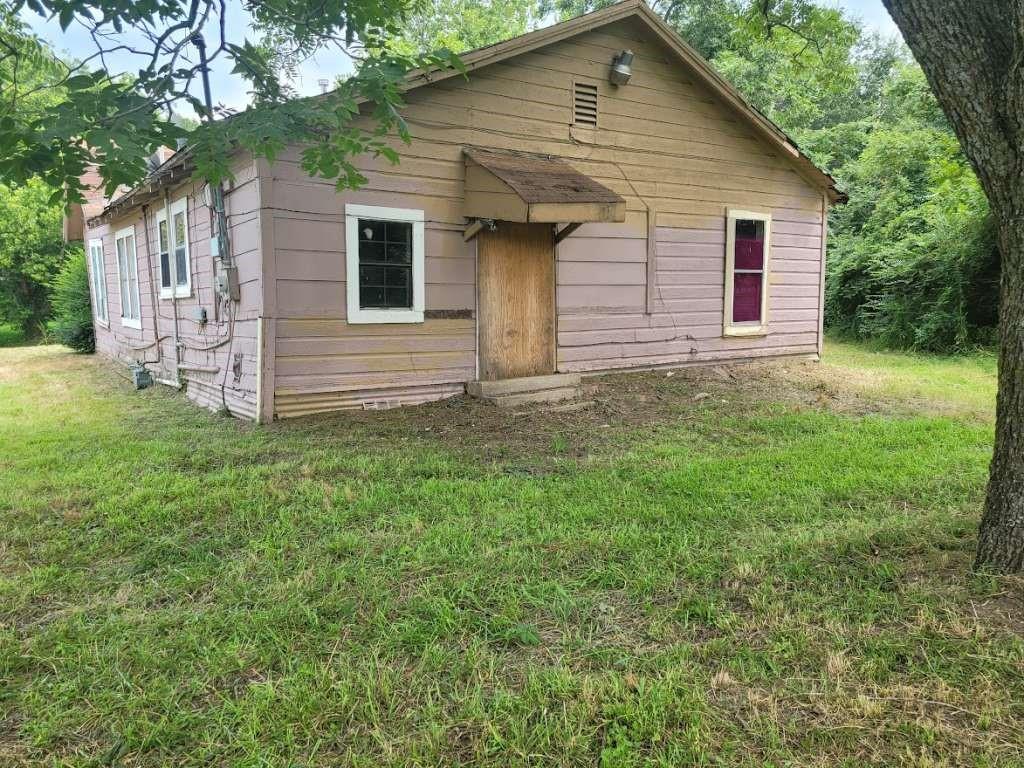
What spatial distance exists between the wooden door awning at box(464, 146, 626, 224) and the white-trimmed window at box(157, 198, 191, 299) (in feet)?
13.3

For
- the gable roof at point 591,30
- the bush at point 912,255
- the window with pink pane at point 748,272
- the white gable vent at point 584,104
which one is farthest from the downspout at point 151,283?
the bush at point 912,255

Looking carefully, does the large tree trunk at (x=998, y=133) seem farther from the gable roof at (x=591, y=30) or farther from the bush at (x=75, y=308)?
the bush at (x=75, y=308)

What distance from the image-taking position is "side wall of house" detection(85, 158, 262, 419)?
711cm

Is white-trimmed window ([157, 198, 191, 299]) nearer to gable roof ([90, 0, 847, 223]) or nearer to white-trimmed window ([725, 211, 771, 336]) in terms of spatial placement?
gable roof ([90, 0, 847, 223])

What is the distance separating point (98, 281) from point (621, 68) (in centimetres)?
1284

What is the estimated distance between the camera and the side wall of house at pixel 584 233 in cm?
711

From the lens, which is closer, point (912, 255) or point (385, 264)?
Result: point (385, 264)

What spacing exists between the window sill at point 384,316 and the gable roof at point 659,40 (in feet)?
7.73

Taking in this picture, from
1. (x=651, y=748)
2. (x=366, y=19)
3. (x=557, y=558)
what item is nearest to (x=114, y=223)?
(x=366, y=19)

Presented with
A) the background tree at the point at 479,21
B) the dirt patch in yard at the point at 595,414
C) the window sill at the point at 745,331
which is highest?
the background tree at the point at 479,21

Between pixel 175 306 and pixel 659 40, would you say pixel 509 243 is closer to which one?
pixel 659 40

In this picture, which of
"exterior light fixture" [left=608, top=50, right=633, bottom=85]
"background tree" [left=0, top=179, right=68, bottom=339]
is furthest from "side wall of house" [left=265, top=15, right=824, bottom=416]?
"background tree" [left=0, top=179, right=68, bottom=339]

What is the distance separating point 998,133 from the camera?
9.10 feet

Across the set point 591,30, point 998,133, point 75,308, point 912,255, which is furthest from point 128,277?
point 912,255
